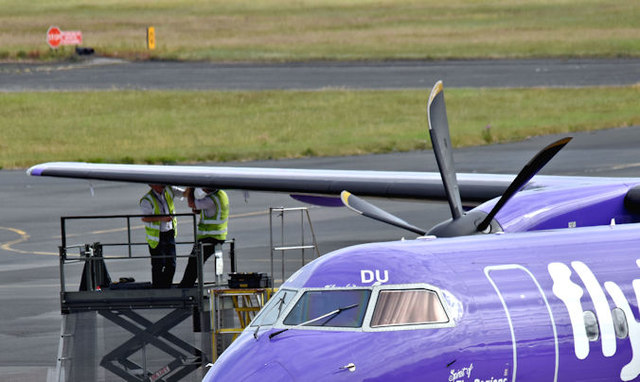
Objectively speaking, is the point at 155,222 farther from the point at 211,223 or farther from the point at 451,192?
the point at 451,192

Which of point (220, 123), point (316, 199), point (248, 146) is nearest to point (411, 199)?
point (316, 199)

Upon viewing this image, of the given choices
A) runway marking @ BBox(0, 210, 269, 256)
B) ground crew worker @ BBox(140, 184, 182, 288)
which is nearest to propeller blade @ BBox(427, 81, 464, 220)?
ground crew worker @ BBox(140, 184, 182, 288)

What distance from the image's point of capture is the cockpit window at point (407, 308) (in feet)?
36.1

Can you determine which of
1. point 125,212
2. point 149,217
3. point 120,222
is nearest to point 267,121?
point 125,212

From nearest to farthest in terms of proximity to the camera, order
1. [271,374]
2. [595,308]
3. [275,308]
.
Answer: [271,374] → [275,308] → [595,308]

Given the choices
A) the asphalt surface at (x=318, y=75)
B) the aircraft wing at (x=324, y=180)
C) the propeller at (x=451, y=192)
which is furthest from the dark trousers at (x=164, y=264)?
the asphalt surface at (x=318, y=75)

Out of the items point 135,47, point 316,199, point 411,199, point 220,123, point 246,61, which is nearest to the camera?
point 411,199

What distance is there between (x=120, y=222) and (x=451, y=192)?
23262 mm

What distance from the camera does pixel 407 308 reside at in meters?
11.1

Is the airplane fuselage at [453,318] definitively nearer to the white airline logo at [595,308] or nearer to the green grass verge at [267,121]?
the white airline logo at [595,308]

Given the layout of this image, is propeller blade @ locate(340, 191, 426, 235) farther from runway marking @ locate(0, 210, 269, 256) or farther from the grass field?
the grass field

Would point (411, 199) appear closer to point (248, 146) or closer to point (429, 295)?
point (429, 295)

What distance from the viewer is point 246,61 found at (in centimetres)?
9344

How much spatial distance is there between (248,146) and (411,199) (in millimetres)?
32306
